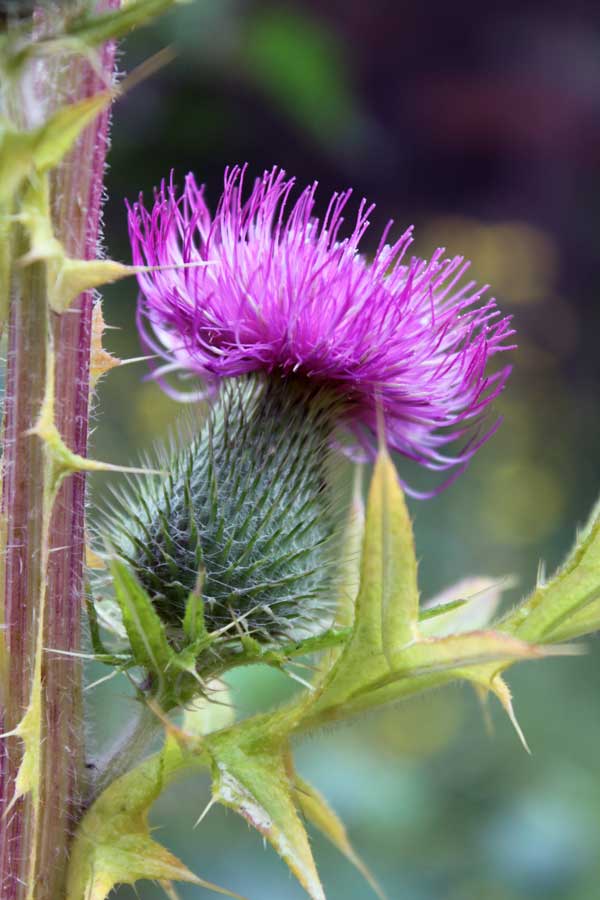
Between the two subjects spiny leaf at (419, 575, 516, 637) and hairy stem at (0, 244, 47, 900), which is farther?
spiny leaf at (419, 575, 516, 637)

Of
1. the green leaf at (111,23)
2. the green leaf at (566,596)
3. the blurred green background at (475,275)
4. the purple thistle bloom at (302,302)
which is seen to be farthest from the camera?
the blurred green background at (475,275)

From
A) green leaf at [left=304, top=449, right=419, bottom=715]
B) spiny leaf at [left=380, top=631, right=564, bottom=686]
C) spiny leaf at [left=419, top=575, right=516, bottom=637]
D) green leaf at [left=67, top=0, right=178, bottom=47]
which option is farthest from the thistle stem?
green leaf at [left=67, top=0, right=178, bottom=47]

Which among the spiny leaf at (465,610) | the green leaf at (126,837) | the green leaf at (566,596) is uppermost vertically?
the green leaf at (566,596)

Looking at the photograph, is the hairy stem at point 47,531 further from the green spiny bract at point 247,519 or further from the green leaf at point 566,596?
the green leaf at point 566,596

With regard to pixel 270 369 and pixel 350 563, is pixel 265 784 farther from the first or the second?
pixel 270 369

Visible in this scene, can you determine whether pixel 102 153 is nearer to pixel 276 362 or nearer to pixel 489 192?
pixel 276 362

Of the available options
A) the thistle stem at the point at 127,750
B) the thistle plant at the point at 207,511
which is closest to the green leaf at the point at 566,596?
the thistle plant at the point at 207,511

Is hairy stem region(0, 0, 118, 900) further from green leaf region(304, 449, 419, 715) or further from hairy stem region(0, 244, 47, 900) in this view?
green leaf region(304, 449, 419, 715)

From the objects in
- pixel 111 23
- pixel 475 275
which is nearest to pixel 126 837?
pixel 111 23
